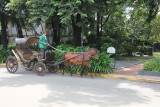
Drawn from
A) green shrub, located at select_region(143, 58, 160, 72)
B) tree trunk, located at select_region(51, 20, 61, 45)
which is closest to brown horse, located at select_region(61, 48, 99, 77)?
green shrub, located at select_region(143, 58, 160, 72)

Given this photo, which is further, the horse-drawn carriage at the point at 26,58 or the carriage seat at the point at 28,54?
the carriage seat at the point at 28,54

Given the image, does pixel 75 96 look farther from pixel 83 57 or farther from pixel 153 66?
pixel 153 66

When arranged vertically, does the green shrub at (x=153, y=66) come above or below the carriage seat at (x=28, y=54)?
below

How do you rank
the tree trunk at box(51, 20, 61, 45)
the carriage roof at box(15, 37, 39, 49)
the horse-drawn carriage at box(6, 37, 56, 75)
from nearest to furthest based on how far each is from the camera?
the horse-drawn carriage at box(6, 37, 56, 75) < the carriage roof at box(15, 37, 39, 49) < the tree trunk at box(51, 20, 61, 45)

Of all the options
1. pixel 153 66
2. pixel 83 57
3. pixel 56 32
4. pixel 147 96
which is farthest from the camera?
pixel 56 32

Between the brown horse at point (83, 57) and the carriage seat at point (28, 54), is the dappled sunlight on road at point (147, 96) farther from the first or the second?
the carriage seat at point (28, 54)

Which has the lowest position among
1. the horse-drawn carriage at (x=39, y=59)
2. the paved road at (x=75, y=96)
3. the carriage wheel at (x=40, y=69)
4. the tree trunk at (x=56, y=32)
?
the paved road at (x=75, y=96)

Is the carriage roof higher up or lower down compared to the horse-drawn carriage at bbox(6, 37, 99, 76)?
higher up

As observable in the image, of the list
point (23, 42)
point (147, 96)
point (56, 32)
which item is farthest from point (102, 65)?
point (56, 32)

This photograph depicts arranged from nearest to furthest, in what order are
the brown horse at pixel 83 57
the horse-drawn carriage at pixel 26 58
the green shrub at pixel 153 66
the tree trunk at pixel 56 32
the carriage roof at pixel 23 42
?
1. the brown horse at pixel 83 57
2. the green shrub at pixel 153 66
3. the horse-drawn carriage at pixel 26 58
4. the carriage roof at pixel 23 42
5. the tree trunk at pixel 56 32

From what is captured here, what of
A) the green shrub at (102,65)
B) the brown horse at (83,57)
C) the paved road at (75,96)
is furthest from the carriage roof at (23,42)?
the green shrub at (102,65)

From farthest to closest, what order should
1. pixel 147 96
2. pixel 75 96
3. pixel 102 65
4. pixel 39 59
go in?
pixel 102 65 < pixel 39 59 < pixel 147 96 < pixel 75 96

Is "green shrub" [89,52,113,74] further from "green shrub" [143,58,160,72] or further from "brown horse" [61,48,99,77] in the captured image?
"green shrub" [143,58,160,72]

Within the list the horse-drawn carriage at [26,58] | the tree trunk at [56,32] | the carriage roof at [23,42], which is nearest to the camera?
the horse-drawn carriage at [26,58]
